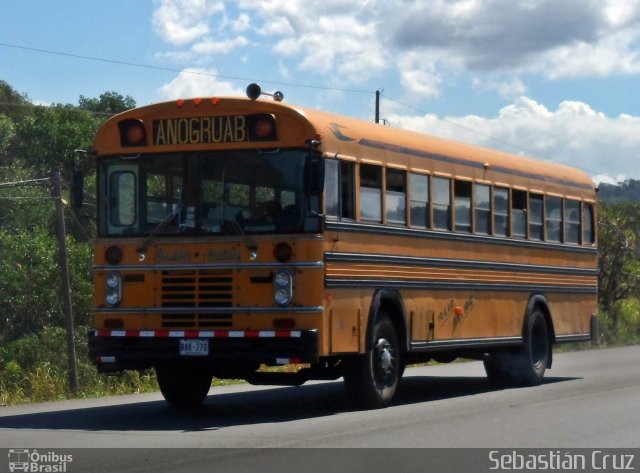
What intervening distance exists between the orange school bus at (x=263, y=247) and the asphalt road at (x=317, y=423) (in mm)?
571

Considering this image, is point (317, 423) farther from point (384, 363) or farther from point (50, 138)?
point (50, 138)

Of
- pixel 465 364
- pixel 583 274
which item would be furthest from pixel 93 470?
pixel 465 364

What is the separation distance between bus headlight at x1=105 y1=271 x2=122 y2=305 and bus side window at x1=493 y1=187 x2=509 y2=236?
5.50m

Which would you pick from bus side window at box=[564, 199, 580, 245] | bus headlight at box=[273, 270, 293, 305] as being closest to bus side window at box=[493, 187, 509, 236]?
bus side window at box=[564, 199, 580, 245]

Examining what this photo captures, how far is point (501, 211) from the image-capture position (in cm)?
1684

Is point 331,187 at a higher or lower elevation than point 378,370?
higher

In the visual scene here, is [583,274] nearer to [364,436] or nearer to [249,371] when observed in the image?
[249,371]

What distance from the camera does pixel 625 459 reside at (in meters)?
9.91

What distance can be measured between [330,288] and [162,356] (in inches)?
71.5

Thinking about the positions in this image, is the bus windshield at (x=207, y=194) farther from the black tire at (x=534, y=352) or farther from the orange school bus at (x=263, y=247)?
the black tire at (x=534, y=352)

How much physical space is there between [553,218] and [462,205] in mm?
3065

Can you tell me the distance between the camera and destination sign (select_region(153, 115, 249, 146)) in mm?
12953

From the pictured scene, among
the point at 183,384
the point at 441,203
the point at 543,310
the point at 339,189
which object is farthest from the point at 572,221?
the point at 183,384

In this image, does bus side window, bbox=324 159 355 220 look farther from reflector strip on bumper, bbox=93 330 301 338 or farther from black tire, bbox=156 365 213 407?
black tire, bbox=156 365 213 407
